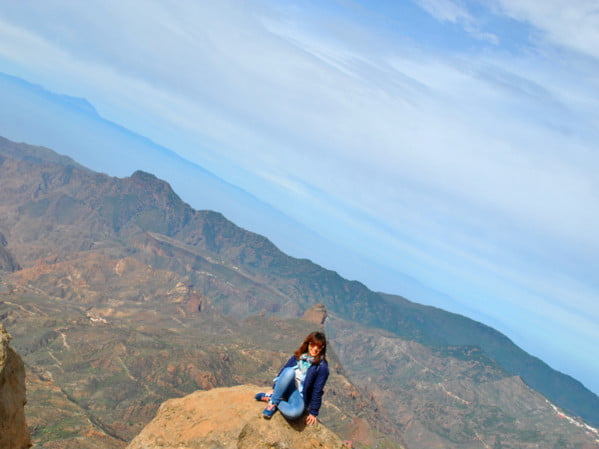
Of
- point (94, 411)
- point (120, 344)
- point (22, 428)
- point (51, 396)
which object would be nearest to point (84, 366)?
point (120, 344)

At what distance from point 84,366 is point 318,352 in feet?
622

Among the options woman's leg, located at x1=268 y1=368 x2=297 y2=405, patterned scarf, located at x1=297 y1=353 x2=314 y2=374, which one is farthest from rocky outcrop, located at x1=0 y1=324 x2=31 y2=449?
patterned scarf, located at x1=297 y1=353 x2=314 y2=374

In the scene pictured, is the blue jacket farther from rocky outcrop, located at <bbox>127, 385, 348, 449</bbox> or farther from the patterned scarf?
rocky outcrop, located at <bbox>127, 385, 348, 449</bbox>

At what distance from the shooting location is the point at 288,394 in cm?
1958

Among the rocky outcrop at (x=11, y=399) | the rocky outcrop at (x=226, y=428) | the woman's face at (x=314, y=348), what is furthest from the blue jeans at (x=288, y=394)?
the rocky outcrop at (x=11, y=399)

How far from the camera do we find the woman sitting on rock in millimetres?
Result: 18797

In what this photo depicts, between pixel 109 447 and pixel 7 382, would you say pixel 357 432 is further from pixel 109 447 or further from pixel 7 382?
pixel 7 382

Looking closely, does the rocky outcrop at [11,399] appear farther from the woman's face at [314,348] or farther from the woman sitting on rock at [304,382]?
the woman's face at [314,348]

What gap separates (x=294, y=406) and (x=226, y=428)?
348 centimetres

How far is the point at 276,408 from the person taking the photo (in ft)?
65.4

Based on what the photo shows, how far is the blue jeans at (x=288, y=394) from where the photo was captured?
1900 cm

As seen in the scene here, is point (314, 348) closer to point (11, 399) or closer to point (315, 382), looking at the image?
point (315, 382)

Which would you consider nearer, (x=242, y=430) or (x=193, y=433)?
(x=242, y=430)

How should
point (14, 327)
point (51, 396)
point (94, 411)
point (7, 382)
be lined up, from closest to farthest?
point (7, 382)
point (51, 396)
point (94, 411)
point (14, 327)
